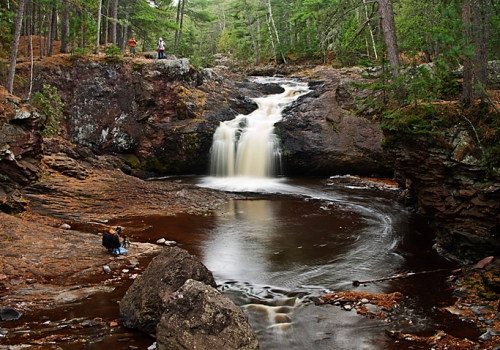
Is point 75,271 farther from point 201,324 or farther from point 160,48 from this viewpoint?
point 160,48

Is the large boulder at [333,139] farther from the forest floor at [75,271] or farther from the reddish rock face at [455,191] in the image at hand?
the reddish rock face at [455,191]

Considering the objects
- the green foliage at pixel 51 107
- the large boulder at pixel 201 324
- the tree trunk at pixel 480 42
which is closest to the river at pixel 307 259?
the large boulder at pixel 201 324

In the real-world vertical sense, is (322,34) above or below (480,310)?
above

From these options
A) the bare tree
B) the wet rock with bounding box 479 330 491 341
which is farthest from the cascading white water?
the wet rock with bounding box 479 330 491 341

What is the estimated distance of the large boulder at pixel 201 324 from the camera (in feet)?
15.1

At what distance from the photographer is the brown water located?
19.6 ft

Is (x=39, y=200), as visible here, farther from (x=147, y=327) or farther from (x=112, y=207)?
(x=147, y=327)

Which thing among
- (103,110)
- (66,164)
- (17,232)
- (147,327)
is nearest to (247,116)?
(103,110)

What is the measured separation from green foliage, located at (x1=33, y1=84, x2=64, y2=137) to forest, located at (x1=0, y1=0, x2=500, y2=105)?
156 centimetres

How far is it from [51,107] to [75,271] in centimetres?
1344

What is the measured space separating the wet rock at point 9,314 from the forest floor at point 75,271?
0.49ft

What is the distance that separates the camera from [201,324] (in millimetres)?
4738

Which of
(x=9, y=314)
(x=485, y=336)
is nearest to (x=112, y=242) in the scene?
(x=9, y=314)

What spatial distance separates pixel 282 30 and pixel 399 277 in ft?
124
